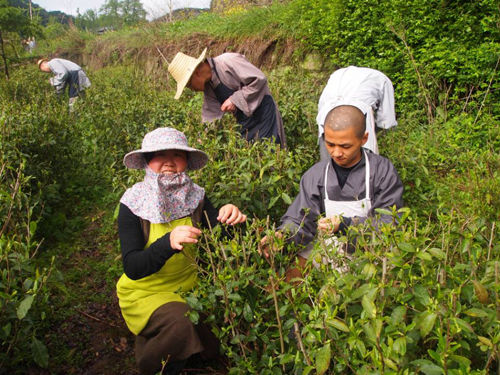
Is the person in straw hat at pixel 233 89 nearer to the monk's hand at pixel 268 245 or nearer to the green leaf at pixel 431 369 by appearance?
the monk's hand at pixel 268 245

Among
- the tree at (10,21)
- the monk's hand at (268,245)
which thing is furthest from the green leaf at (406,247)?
the tree at (10,21)

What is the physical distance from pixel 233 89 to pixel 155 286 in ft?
6.57

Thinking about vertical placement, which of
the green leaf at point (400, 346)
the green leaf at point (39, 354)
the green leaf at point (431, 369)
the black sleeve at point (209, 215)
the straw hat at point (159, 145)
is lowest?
the green leaf at point (39, 354)

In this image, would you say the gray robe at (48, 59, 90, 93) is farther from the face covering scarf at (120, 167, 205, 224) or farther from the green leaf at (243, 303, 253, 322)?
the green leaf at (243, 303, 253, 322)

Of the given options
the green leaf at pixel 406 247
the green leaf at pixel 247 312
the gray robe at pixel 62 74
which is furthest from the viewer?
the gray robe at pixel 62 74

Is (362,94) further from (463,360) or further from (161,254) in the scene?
(463,360)

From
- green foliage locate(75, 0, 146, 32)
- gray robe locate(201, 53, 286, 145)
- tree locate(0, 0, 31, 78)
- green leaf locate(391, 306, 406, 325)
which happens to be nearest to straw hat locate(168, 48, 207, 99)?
gray robe locate(201, 53, 286, 145)

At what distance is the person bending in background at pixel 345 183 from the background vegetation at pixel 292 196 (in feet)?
0.60

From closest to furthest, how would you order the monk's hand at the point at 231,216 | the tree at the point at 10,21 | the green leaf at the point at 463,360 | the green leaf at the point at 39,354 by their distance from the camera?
the green leaf at the point at 463,360 < the green leaf at the point at 39,354 < the monk's hand at the point at 231,216 < the tree at the point at 10,21

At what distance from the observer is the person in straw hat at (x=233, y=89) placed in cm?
337

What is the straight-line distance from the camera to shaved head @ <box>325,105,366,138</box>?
224 cm

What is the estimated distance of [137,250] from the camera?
1.99 metres

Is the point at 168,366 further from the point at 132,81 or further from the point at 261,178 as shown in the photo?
the point at 132,81

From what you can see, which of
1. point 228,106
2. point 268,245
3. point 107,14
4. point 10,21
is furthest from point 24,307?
point 107,14
